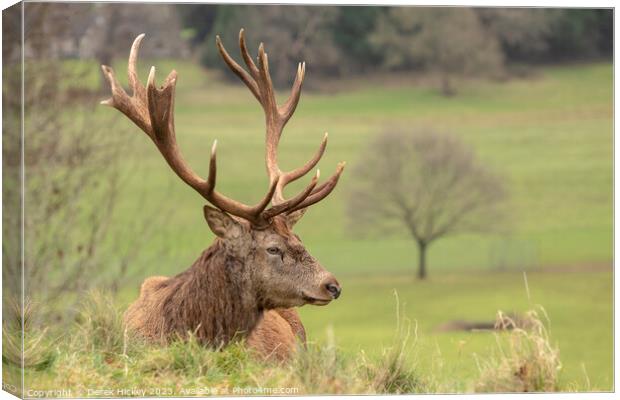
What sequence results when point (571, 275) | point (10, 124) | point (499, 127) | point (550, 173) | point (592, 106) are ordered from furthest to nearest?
point (499, 127), point (550, 173), point (592, 106), point (571, 275), point (10, 124)

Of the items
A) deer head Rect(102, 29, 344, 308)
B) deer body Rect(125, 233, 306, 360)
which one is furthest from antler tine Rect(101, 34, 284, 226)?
deer body Rect(125, 233, 306, 360)

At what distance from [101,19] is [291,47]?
10.1 feet

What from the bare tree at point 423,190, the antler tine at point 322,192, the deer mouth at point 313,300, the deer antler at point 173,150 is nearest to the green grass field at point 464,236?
the bare tree at point 423,190

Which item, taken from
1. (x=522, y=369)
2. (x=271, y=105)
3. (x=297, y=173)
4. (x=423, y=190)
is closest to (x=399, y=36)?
(x=423, y=190)

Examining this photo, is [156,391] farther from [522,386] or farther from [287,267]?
[522,386]

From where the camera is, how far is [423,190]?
34.7 m

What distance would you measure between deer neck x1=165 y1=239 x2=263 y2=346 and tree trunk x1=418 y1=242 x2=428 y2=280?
26.2m

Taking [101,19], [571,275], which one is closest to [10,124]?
[101,19]

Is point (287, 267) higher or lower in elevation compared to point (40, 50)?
lower

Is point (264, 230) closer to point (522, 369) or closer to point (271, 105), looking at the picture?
point (271, 105)

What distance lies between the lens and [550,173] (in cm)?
3725

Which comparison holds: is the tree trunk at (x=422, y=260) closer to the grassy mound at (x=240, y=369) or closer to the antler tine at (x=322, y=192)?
the antler tine at (x=322, y=192)

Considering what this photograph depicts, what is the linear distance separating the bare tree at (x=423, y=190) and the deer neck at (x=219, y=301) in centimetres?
2597

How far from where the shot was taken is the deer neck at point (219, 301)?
816cm
